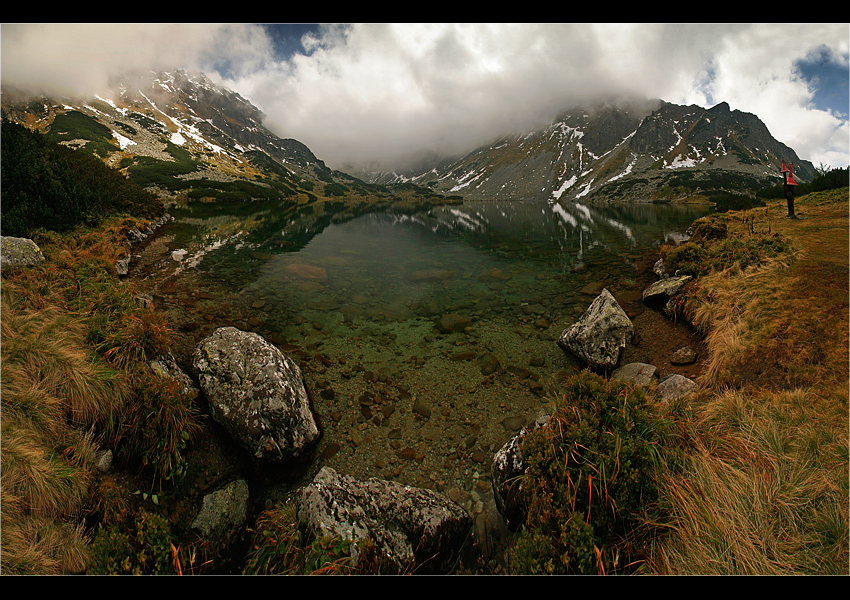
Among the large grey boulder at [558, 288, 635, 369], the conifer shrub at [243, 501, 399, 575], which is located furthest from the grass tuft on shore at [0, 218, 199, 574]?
the large grey boulder at [558, 288, 635, 369]

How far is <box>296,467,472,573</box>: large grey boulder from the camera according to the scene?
13.2ft

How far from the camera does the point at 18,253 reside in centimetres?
786

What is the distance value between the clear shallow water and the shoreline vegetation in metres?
2.48

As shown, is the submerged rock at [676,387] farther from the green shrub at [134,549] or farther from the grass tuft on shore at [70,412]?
the grass tuft on shore at [70,412]

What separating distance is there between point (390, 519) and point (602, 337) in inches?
310

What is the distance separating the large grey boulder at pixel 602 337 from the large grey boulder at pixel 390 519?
252 inches

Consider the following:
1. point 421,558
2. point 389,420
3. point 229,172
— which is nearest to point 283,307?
point 389,420

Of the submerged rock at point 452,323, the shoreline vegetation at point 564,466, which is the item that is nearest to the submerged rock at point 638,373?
the shoreline vegetation at point 564,466

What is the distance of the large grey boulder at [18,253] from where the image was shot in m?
7.53

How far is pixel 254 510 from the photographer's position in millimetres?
5238

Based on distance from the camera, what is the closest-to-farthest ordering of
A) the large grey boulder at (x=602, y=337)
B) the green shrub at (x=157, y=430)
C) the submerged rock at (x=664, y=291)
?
the green shrub at (x=157, y=430) → the large grey boulder at (x=602, y=337) → the submerged rock at (x=664, y=291)

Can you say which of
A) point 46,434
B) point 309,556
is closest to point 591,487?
point 309,556

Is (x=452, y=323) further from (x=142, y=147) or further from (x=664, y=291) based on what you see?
(x=142, y=147)

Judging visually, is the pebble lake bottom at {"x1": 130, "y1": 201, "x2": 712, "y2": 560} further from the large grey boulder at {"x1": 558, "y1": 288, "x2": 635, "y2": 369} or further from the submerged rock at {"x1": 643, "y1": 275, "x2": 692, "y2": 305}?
the submerged rock at {"x1": 643, "y1": 275, "x2": 692, "y2": 305}
